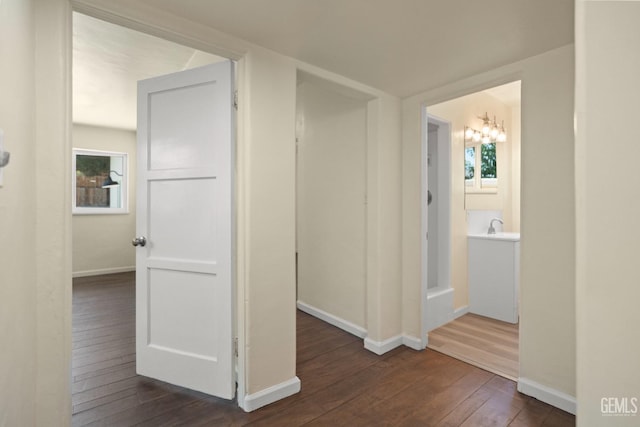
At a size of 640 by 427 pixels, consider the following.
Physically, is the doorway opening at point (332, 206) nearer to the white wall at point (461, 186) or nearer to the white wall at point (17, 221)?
the white wall at point (461, 186)

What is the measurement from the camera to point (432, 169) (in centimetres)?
346

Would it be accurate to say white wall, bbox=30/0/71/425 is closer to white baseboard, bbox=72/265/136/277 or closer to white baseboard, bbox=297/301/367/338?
white baseboard, bbox=297/301/367/338

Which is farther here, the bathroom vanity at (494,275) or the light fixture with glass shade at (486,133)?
the light fixture with glass shade at (486,133)

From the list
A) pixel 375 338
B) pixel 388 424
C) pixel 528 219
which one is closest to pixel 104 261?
pixel 375 338

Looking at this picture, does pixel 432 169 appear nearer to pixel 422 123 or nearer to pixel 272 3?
pixel 422 123

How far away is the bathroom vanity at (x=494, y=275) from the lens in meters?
3.25

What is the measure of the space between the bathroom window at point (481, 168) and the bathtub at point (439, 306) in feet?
4.21

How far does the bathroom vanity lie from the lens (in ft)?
10.7

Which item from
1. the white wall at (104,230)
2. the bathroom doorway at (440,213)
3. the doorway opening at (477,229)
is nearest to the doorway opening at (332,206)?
the doorway opening at (477,229)

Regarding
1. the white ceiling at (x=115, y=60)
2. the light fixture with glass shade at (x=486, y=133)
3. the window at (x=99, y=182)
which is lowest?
the window at (x=99, y=182)

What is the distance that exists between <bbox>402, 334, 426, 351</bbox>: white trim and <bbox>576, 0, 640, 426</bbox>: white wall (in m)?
2.05

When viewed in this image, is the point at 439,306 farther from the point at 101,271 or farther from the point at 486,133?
the point at 101,271

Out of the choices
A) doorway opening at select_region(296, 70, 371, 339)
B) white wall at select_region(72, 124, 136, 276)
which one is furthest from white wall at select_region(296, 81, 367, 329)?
white wall at select_region(72, 124, 136, 276)

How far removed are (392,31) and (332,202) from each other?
6.02ft
